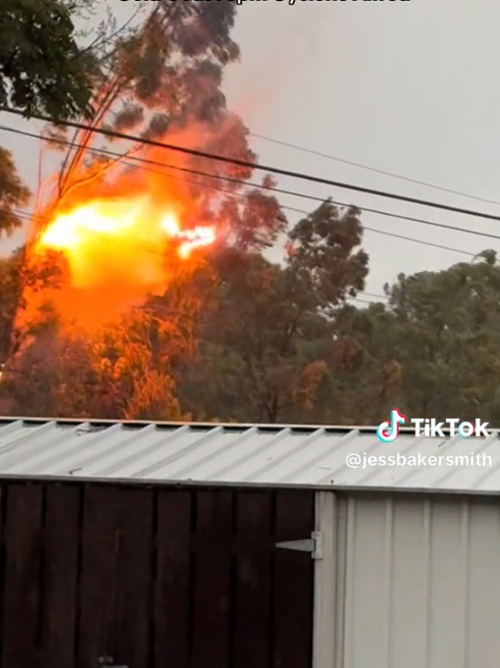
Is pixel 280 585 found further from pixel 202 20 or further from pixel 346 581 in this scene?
pixel 202 20

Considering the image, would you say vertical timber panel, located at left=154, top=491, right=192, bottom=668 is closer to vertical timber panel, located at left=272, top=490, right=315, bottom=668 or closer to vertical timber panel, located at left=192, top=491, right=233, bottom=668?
vertical timber panel, located at left=192, top=491, right=233, bottom=668

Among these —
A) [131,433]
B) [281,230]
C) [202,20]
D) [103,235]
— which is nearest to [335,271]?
[281,230]

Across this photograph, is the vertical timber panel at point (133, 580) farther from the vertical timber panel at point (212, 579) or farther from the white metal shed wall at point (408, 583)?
the white metal shed wall at point (408, 583)

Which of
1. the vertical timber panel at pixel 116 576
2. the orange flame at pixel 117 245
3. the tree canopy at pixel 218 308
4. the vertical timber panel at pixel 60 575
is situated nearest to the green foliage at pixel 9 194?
the tree canopy at pixel 218 308

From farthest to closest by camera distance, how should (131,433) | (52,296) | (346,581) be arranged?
(52,296) → (131,433) → (346,581)

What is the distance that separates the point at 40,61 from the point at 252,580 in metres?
2.97

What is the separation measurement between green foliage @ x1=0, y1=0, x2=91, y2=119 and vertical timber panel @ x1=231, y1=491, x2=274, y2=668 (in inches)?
93.9

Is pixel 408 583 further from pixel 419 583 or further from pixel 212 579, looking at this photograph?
pixel 212 579

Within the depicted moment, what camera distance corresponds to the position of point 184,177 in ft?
63.6

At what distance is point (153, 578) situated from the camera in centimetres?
460

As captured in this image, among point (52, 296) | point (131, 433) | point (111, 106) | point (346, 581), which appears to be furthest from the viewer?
point (111, 106)

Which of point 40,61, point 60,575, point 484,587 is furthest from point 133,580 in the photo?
point 40,61

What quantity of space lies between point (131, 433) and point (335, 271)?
1355 centimetres

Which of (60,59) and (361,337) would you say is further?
(361,337)
